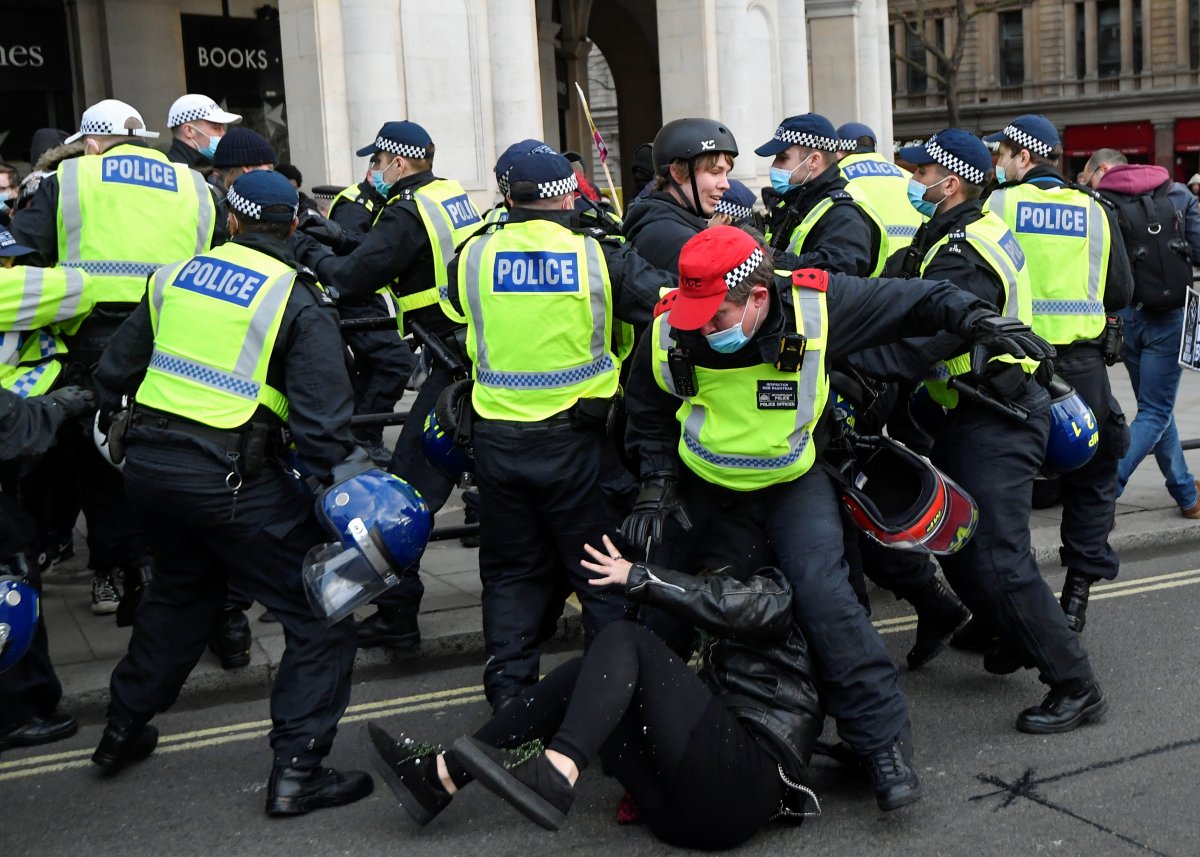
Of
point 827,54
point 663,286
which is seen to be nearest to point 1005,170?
point 663,286

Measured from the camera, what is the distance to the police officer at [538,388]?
5098 millimetres

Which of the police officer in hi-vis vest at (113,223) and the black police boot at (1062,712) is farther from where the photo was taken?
the police officer in hi-vis vest at (113,223)

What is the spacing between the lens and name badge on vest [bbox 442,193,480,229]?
6395mm

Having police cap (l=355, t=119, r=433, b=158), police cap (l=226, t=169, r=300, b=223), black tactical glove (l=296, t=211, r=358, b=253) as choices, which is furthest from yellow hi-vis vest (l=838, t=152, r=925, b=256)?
police cap (l=226, t=169, r=300, b=223)

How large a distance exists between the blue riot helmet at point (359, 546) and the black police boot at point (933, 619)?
2.20 m

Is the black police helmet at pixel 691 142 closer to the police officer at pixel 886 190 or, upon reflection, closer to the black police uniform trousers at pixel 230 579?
the police officer at pixel 886 190

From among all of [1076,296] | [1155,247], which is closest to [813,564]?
[1076,296]

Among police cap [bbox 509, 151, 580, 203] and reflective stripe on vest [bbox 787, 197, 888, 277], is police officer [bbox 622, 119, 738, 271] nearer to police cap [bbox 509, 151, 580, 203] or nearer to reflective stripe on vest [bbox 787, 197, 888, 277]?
reflective stripe on vest [bbox 787, 197, 888, 277]

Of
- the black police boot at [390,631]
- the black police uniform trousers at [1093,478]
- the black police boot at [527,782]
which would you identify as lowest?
the black police boot at [390,631]

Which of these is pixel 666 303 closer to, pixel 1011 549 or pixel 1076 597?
pixel 1011 549

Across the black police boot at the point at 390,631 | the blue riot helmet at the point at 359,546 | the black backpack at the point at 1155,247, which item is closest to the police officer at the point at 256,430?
the blue riot helmet at the point at 359,546

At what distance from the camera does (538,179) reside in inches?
203

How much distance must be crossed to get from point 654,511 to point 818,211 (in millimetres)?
2312

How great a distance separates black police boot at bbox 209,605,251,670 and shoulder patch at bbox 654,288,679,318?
253cm
